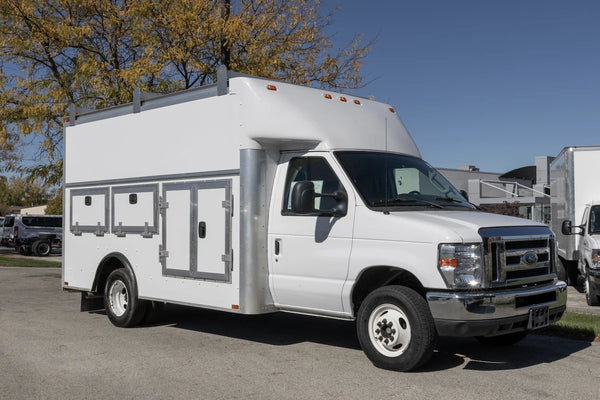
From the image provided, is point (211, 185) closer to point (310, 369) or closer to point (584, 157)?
point (310, 369)

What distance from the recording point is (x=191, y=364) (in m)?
7.42

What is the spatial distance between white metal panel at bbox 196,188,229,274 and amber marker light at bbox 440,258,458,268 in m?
2.69

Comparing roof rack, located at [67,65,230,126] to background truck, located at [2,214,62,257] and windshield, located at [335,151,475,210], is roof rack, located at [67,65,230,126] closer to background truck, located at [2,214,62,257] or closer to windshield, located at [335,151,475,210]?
windshield, located at [335,151,475,210]

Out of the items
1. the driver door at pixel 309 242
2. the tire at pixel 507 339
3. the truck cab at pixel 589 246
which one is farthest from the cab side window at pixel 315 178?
the truck cab at pixel 589 246

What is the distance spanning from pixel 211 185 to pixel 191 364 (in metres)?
2.16

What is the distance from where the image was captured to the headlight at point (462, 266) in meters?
6.57

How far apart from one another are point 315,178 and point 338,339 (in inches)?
88.7

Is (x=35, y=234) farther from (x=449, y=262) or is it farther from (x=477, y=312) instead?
(x=477, y=312)

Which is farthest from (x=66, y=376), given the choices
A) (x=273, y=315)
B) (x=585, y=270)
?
(x=585, y=270)

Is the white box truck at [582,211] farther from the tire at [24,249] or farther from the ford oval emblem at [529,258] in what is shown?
the tire at [24,249]

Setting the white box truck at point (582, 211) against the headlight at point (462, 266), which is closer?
the headlight at point (462, 266)

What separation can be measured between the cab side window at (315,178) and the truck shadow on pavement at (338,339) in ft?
6.03

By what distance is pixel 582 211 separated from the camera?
46.3 ft

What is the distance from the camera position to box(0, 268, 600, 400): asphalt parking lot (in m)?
6.30
